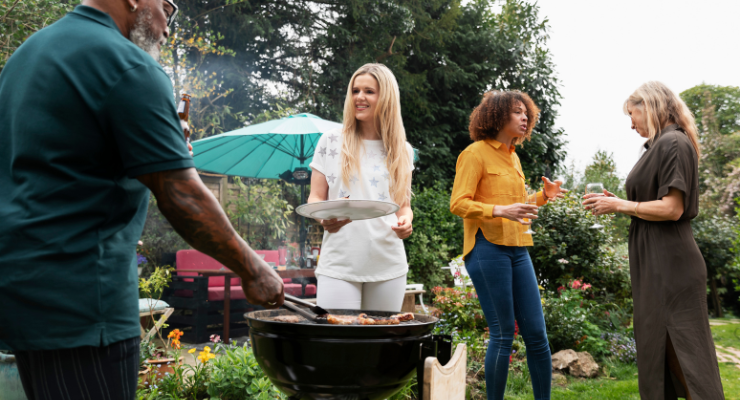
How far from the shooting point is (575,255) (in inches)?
214

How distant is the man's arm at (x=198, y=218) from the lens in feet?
3.06

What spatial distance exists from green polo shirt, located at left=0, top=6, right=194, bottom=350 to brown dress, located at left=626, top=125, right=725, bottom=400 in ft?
7.56

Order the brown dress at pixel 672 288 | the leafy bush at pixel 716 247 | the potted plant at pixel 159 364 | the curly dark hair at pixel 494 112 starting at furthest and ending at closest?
the leafy bush at pixel 716 247, the potted plant at pixel 159 364, the curly dark hair at pixel 494 112, the brown dress at pixel 672 288

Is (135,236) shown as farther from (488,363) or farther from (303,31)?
(303,31)

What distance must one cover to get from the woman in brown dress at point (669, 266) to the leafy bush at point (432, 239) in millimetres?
5149

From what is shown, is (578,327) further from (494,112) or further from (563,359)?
(494,112)

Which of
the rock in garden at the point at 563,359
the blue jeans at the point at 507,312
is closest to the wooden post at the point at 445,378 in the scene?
the blue jeans at the point at 507,312

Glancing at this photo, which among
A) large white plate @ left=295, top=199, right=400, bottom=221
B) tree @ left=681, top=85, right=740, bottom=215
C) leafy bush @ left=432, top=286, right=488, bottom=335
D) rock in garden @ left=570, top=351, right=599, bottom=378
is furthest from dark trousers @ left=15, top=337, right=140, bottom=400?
tree @ left=681, top=85, right=740, bottom=215

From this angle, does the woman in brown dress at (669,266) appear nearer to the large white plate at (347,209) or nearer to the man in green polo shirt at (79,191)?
the large white plate at (347,209)

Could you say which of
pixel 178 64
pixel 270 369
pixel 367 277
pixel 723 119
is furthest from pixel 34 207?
A: pixel 723 119

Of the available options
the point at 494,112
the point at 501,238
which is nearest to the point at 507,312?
the point at 501,238

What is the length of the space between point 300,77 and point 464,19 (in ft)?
14.8

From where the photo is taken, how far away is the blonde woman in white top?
1957 mm

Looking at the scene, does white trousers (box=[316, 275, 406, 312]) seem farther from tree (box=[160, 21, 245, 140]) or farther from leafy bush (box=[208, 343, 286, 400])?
tree (box=[160, 21, 245, 140])
